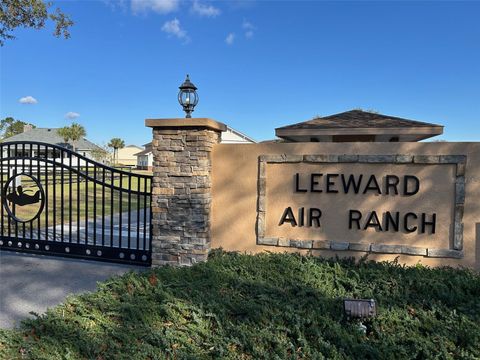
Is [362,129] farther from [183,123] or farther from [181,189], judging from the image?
[181,189]

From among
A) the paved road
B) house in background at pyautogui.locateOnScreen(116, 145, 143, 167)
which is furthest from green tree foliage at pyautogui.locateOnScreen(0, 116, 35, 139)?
the paved road

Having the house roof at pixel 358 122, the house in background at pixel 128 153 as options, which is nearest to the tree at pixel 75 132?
the house in background at pixel 128 153

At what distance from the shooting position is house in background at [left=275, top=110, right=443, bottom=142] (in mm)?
7855

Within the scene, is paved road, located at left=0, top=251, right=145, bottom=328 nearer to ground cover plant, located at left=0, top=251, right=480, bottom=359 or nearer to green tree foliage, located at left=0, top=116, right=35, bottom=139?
ground cover plant, located at left=0, top=251, right=480, bottom=359

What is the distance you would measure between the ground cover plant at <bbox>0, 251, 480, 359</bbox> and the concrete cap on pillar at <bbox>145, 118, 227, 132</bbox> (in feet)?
6.58

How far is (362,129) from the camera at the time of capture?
26.9 ft

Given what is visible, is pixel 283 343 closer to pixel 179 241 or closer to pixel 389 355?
pixel 389 355

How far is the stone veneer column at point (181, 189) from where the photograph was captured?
530 centimetres

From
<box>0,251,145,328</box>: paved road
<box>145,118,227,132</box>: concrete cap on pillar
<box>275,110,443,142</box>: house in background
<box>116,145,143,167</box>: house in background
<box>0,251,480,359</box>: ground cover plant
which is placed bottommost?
<box>0,251,145,328</box>: paved road

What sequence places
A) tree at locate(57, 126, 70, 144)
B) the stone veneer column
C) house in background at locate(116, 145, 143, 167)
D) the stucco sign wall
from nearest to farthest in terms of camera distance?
the stucco sign wall
the stone veneer column
tree at locate(57, 126, 70, 144)
house in background at locate(116, 145, 143, 167)

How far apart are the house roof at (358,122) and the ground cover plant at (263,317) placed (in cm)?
431

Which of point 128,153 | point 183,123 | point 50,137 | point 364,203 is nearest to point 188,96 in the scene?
point 183,123

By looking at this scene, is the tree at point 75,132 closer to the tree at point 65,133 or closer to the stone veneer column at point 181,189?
the tree at point 65,133

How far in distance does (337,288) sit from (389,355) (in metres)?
1.34
